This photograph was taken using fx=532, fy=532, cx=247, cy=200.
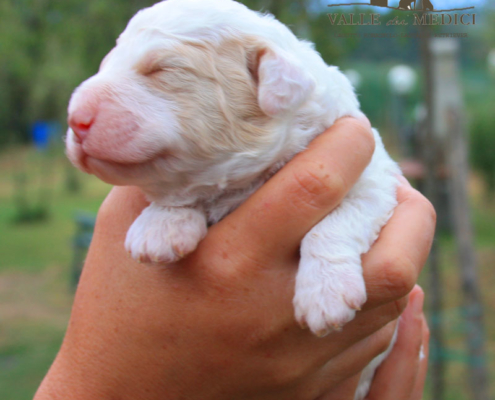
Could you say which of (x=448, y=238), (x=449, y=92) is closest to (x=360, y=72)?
(x=448, y=238)

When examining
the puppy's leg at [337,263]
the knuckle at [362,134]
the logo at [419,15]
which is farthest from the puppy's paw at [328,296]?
the logo at [419,15]

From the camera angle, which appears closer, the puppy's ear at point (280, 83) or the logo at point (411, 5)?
the puppy's ear at point (280, 83)

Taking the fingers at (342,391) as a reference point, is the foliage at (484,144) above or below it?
below

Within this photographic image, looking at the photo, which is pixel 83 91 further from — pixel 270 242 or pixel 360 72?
pixel 360 72

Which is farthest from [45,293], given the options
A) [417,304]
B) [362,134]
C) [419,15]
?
[362,134]

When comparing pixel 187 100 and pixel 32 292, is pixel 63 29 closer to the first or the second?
pixel 32 292

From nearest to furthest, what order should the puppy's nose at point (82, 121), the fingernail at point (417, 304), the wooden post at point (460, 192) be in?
1. the puppy's nose at point (82, 121)
2. the fingernail at point (417, 304)
3. the wooden post at point (460, 192)

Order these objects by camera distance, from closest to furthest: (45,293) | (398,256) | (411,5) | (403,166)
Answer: (398,256) → (411,5) → (403,166) → (45,293)

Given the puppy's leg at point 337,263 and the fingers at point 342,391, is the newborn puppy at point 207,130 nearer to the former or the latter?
the puppy's leg at point 337,263
